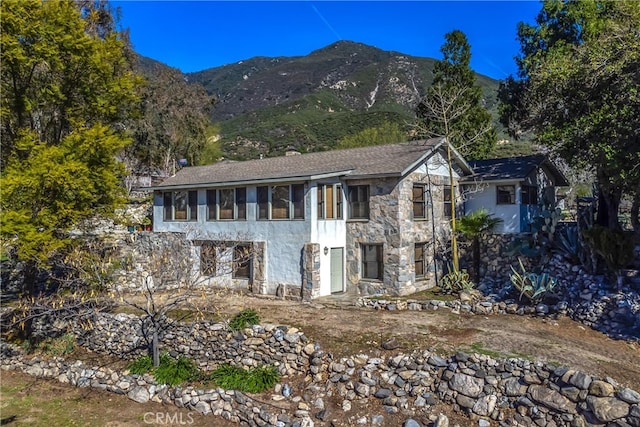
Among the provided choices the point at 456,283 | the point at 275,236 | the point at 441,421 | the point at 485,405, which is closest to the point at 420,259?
the point at 456,283

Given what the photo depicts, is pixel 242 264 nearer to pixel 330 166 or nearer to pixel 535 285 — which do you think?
pixel 330 166

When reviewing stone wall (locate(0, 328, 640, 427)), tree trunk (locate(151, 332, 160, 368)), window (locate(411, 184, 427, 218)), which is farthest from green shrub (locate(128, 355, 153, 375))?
window (locate(411, 184, 427, 218))

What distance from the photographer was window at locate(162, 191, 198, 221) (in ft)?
69.3

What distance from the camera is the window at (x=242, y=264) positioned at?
18.8 metres

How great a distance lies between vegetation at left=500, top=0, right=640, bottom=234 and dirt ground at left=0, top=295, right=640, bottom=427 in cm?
549

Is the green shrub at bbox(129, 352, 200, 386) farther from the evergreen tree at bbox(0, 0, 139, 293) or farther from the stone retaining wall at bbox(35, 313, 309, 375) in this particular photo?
the evergreen tree at bbox(0, 0, 139, 293)

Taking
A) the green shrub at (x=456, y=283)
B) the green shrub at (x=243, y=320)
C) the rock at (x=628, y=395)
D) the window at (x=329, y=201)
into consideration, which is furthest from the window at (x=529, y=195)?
the green shrub at (x=243, y=320)

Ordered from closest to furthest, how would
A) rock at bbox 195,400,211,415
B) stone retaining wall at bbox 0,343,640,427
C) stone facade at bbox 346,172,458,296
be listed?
stone retaining wall at bbox 0,343,640,427 → rock at bbox 195,400,211,415 → stone facade at bbox 346,172,458,296

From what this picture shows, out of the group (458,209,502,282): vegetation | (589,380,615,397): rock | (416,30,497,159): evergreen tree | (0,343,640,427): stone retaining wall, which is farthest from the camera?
(416,30,497,159): evergreen tree

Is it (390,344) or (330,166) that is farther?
(330,166)

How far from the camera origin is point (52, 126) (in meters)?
18.8

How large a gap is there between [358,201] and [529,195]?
8531 millimetres

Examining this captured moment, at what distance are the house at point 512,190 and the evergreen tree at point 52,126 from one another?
15830 millimetres

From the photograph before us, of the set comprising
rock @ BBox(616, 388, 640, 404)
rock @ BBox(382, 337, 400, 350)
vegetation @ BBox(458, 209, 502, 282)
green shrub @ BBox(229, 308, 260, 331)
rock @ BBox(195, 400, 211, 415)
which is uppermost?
vegetation @ BBox(458, 209, 502, 282)
